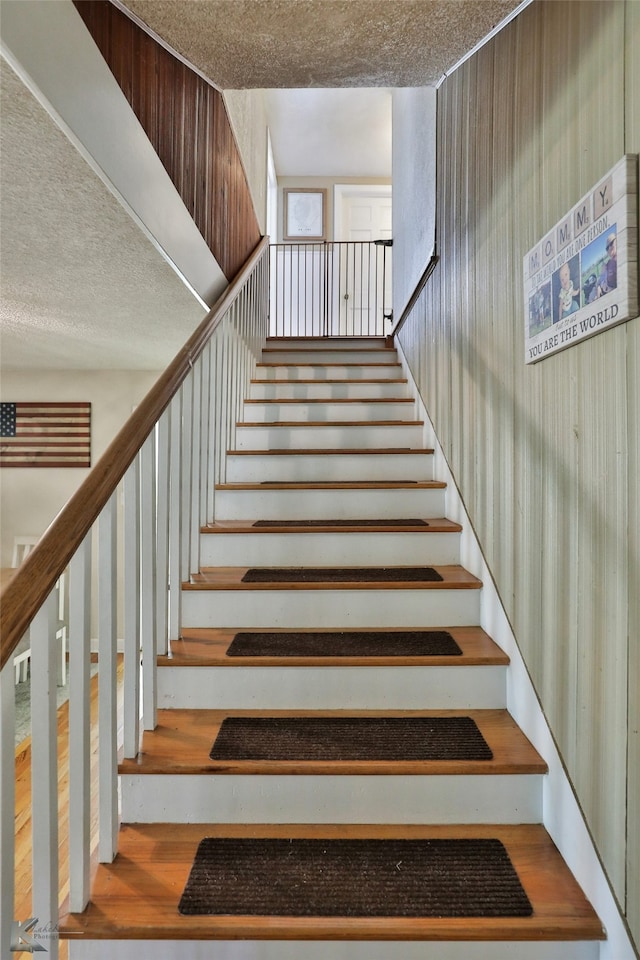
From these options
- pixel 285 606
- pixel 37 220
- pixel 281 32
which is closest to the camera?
pixel 281 32

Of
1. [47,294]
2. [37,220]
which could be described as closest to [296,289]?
[47,294]

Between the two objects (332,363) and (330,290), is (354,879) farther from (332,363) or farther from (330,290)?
(330,290)

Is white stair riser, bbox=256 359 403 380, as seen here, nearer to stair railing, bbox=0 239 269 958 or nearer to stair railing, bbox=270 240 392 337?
stair railing, bbox=0 239 269 958

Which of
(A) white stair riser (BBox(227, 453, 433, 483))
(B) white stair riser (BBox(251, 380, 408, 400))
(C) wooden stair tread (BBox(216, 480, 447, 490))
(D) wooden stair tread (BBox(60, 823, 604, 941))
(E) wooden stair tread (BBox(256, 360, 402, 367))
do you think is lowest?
(D) wooden stair tread (BBox(60, 823, 604, 941))

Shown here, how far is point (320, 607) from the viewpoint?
1.83 m

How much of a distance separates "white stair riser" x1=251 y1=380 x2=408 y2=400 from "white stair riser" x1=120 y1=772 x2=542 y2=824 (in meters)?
2.20

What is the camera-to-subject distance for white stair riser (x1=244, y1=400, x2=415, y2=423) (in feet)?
9.73

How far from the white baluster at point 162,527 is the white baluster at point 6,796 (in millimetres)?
649

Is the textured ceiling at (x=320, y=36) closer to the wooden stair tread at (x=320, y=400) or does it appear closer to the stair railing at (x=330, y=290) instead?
the wooden stair tread at (x=320, y=400)

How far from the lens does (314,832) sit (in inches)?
52.7

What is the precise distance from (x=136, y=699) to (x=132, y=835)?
0.31 metres

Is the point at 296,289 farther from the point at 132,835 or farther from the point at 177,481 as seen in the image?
the point at 132,835

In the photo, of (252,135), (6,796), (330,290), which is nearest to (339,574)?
(6,796)

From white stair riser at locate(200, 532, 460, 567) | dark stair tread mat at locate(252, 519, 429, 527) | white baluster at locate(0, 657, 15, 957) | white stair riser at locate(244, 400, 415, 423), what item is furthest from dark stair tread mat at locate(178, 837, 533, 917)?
white stair riser at locate(244, 400, 415, 423)
